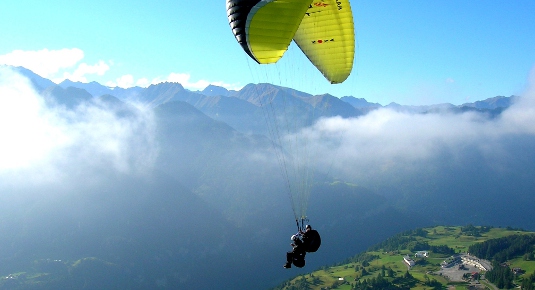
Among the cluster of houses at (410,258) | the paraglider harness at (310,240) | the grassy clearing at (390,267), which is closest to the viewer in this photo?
the paraglider harness at (310,240)

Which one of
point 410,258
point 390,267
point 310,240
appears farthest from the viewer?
point 410,258

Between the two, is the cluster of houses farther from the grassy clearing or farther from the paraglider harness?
the paraglider harness

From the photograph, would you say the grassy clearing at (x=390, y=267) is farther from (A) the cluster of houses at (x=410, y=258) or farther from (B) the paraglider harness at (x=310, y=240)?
(B) the paraglider harness at (x=310, y=240)

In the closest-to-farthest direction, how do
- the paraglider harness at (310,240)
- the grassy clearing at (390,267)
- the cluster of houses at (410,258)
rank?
the paraglider harness at (310,240) → the grassy clearing at (390,267) → the cluster of houses at (410,258)

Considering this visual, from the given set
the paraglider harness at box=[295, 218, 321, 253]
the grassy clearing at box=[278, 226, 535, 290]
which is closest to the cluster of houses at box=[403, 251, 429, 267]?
the grassy clearing at box=[278, 226, 535, 290]

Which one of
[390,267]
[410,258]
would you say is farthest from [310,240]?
[410,258]

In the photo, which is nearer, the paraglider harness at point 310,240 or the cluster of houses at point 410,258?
the paraglider harness at point 310,240

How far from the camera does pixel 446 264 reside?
4732 inches

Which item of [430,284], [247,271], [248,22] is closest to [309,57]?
[248,22]

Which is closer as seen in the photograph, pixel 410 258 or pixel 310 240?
pixel 310 240

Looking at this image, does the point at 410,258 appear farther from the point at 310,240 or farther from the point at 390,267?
the point at 310,240

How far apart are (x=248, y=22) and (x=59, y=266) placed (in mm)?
177859

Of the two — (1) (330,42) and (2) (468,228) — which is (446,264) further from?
(1) (330,42)

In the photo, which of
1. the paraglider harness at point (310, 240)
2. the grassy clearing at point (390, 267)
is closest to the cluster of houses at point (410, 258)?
the grassy clearing at point (390, 267)
